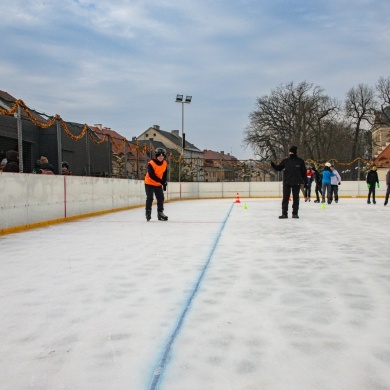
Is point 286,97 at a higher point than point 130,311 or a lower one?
higher

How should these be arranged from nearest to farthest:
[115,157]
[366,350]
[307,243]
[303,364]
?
[303,364], [366,350], [307,243], [115,157]

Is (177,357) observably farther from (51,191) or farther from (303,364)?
(51,191)

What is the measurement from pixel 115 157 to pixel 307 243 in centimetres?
888

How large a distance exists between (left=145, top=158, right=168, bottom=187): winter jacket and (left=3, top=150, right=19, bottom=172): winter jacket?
103 inches

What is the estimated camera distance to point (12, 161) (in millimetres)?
8312

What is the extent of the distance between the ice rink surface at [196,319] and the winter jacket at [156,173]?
165 inches

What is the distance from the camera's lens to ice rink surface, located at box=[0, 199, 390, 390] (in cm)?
194

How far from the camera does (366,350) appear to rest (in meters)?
2.21

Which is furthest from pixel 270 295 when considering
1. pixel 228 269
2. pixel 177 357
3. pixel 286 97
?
pixel 286 97

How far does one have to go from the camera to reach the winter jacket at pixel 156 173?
945cm

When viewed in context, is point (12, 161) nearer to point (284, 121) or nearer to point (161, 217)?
point (161, 217)

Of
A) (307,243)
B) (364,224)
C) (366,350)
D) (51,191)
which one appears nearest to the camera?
(366,350)

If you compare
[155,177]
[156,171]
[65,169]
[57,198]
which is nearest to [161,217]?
[155,177]

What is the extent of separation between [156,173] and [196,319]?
6.97 m
